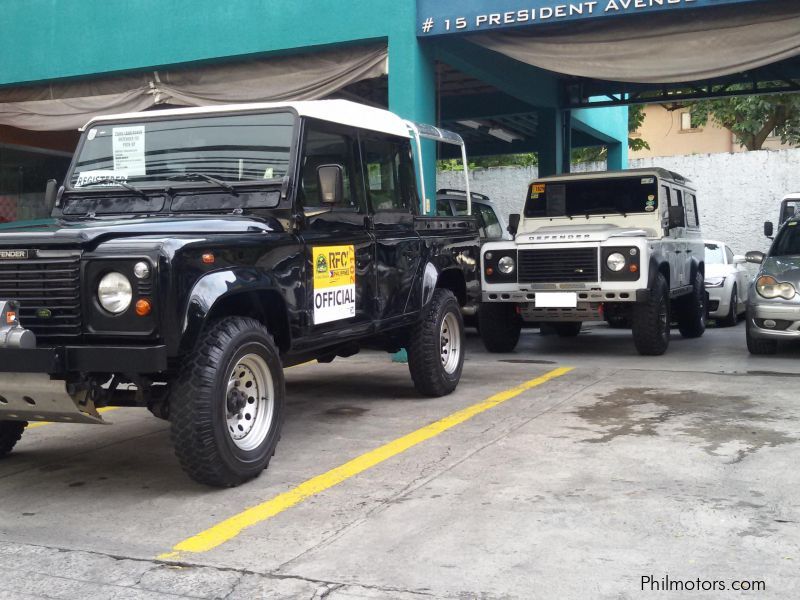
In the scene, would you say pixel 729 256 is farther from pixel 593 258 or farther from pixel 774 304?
pixel 593 258

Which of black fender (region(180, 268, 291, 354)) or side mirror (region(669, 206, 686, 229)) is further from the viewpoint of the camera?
side mirror (region(669, 206, 686, 229))

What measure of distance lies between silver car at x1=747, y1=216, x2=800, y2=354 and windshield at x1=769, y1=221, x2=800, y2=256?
0.04m

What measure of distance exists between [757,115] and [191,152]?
76.6 ft

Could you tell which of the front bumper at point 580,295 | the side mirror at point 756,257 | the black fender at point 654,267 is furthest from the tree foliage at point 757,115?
the front bumper at point 580,295

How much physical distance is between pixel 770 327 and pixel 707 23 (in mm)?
3414

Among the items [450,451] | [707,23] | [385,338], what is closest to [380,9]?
[707,23]

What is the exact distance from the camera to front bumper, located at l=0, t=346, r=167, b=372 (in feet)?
13.7

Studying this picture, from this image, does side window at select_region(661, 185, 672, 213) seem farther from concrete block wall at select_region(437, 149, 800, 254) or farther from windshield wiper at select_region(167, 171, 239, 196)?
concrete block wall at select_region(437, 149, 800, 254)

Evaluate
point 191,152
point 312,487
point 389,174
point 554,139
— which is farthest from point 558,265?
point 554,139

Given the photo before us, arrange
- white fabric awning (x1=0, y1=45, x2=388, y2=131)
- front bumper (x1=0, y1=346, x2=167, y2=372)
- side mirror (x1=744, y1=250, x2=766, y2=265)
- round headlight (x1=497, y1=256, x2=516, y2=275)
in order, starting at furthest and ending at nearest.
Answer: white fabric awning (x1=0, y1=45, x2=388, y2=131), side mirror (x1=744, y1=250, x2=766, y2=265), round headlight (x1=497, y1=256, x2=516, y2=275), front bumper (x1=0, y1=346, x2=167, y2=372)

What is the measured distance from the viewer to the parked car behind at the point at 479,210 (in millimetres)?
11641

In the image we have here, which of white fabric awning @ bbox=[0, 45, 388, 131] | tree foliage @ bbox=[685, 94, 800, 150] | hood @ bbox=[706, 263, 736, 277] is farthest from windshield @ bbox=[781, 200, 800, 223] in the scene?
tree foliage @ bbox=[685, 94, 800, 150]

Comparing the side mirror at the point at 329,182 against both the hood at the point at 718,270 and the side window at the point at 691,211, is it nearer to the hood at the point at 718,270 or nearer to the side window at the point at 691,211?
the side window at the point at 691,211

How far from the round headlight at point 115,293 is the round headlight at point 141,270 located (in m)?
0.07
